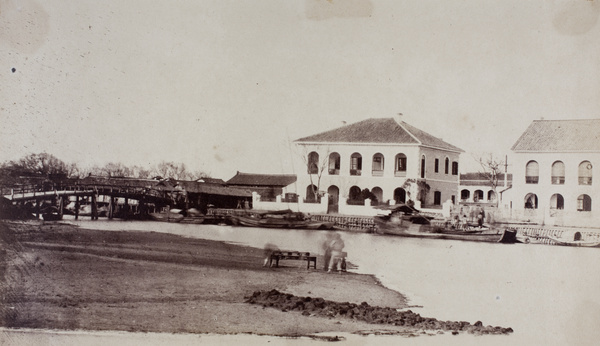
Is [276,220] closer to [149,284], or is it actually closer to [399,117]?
[149,284]

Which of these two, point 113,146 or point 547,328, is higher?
point 113,146

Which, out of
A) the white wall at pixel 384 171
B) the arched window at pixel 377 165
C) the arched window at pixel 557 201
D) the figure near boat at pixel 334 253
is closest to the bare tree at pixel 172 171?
the white wall at pixel 384 171

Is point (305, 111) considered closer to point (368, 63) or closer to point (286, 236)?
point (368, 63)

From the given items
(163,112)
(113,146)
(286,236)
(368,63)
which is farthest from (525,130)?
(113,146)

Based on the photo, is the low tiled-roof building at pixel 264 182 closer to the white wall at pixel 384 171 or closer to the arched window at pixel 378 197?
the white wall at pixel 384 171

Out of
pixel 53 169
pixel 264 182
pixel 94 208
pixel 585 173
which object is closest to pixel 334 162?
pixel 264 182

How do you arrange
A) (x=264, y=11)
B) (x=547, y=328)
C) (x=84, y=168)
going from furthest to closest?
(x=84, y=168), (x=264, y=11), (x=547, y=328)

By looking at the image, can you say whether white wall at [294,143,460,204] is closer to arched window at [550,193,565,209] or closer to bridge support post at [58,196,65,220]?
arched window at [550,193,565,209]
